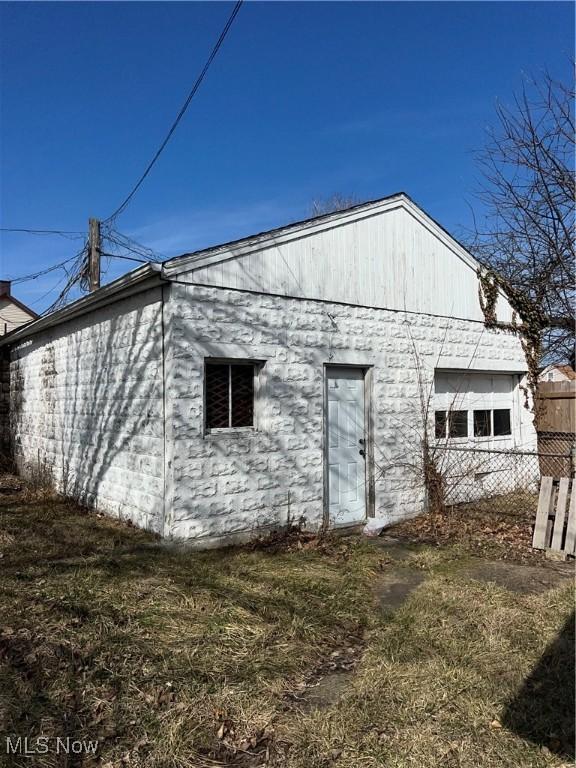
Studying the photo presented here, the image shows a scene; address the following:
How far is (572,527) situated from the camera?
6.36 m

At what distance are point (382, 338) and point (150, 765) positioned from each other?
21.5ft

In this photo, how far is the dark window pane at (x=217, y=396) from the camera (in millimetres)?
6594

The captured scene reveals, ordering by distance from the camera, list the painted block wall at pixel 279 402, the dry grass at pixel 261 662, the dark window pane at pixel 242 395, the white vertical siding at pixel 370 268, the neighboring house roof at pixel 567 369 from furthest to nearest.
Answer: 1. the neighboring house roof at pixel 567 369
2. the white vertical siding at pixel 370 268
3. the dark window pane at pixel 242 395
4. the painted block wall at pixel 279 402
5. the dry grass at pixel 261 662

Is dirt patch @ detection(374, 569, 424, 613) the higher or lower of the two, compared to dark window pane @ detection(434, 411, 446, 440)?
lower

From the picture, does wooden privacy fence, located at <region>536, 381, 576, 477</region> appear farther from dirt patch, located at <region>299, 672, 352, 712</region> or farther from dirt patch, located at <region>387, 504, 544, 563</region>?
dirt patch, located at <region>299, 672, 352, 712</region>

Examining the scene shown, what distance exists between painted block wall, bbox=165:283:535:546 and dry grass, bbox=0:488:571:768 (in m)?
0.88

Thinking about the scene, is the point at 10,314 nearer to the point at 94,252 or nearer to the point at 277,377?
the point at 94,252

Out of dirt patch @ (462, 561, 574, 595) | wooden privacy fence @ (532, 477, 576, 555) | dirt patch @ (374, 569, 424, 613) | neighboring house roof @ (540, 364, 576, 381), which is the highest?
neighboring house roof @ (540, 364, 576, 381)

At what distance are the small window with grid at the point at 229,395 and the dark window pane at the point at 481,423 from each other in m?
4.94

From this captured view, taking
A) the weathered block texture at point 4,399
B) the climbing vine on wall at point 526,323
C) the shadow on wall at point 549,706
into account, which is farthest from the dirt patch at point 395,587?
the weathered block texture at point 4,399

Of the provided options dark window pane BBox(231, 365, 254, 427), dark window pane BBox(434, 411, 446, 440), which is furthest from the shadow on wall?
dark window pane BBox(434, 411, 446, 440)

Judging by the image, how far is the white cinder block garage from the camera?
21.0 ft

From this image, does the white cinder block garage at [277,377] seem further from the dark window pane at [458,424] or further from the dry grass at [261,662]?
the dry grass at [261,662]

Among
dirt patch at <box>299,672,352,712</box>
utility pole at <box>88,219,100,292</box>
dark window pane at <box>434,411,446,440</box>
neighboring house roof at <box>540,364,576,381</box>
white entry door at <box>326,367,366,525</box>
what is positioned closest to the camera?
dirt patch at <box>299,672,352,712</box>
